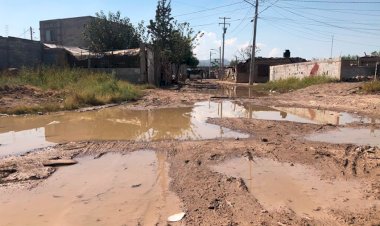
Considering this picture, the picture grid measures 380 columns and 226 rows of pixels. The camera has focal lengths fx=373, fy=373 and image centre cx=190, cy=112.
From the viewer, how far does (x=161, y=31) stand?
31.4m

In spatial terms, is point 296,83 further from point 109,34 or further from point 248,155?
point 248,155

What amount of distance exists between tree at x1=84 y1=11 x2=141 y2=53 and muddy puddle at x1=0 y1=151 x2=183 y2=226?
28359 millimetres

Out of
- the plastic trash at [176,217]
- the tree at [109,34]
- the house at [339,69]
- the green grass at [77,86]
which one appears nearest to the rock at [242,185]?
the plastic trash at [176,217]

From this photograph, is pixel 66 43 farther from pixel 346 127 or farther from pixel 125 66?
pixel 346 127

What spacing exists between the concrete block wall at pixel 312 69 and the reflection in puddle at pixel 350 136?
1602cm

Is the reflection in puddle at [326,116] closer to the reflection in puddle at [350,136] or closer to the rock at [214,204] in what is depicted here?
the reflection in puddle at [350,136]

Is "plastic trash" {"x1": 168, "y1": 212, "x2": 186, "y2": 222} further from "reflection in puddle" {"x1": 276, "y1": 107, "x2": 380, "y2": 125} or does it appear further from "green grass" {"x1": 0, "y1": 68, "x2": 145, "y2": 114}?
"green grass" {"x1": 0, "y1": 68, "x2": 145, "y2": 114}

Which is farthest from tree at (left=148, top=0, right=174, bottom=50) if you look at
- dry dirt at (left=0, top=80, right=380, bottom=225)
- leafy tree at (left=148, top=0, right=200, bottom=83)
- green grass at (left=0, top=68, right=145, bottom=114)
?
dry dirt at (left=0, top=80, right=380, bottom=225)

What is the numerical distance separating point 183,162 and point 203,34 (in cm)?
3603

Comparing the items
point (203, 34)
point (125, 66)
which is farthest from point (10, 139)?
point (203, 34)

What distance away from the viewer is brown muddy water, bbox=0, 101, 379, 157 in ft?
29.7

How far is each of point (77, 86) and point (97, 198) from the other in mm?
13759

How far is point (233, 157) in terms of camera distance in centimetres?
702

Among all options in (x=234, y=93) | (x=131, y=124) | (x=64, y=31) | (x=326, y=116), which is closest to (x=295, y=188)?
(x=131, y=124)
